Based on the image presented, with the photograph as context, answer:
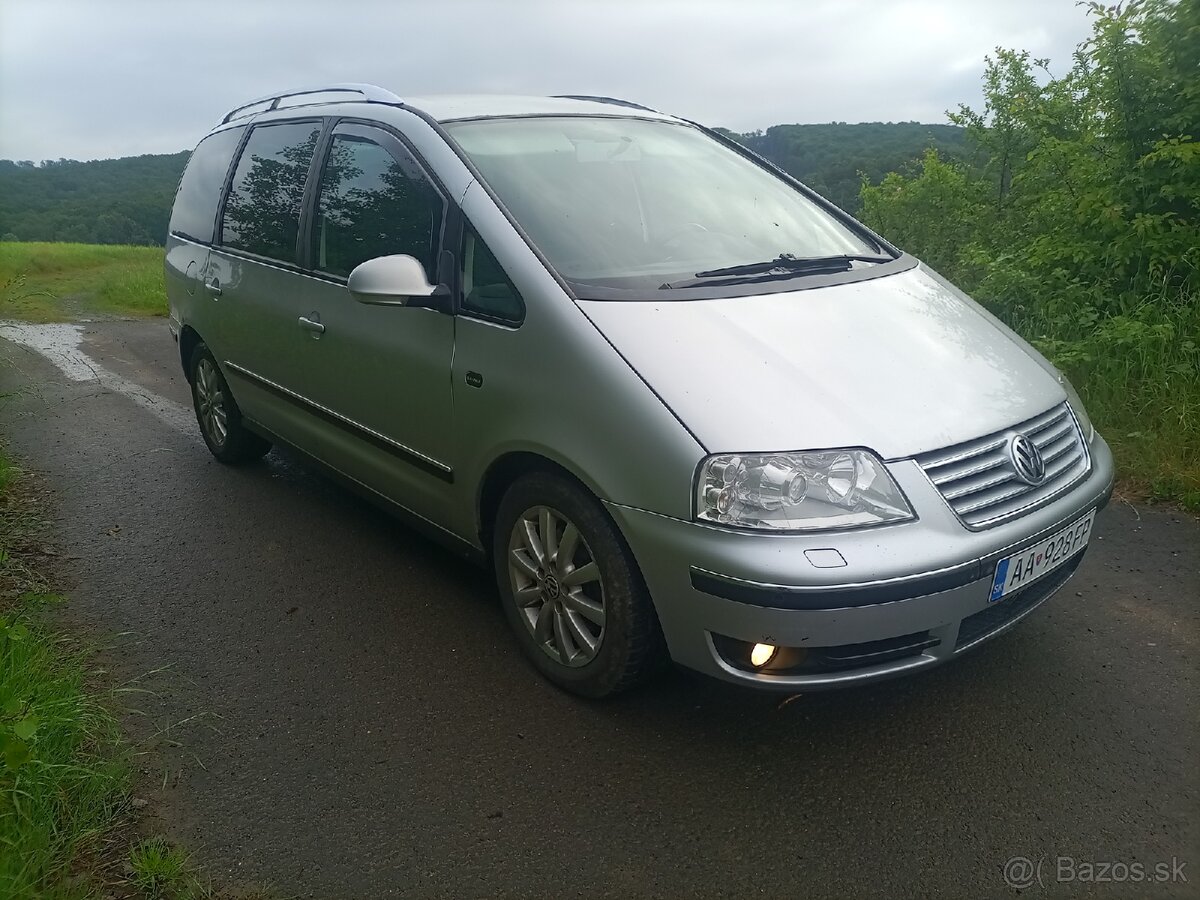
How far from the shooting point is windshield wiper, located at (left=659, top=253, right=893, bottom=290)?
315cm

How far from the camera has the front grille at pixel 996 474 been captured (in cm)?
256

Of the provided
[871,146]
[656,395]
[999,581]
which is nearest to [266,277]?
[656,395]

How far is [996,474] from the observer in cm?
266

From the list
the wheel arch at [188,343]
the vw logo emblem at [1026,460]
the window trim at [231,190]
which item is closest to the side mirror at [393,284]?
the window trim at [231,190]

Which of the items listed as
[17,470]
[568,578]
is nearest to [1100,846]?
[568,578]

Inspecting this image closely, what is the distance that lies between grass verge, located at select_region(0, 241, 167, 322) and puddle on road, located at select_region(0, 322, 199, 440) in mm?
286

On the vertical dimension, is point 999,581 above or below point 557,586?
above

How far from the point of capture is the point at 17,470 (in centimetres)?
528

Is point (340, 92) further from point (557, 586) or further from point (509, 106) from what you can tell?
point (557, 586)

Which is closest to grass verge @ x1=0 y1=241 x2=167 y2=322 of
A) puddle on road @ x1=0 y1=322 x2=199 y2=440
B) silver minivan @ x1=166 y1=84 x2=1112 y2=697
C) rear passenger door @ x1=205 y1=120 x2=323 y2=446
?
puddle on road @ x1=0 y1=322 x2=199 y2=440

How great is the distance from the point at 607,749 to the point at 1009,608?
3.96 feet

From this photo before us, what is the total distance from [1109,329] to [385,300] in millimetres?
4137

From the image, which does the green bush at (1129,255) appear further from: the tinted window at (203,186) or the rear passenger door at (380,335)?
the tinted window at (203,186)

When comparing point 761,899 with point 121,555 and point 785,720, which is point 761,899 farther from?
point 121,555
